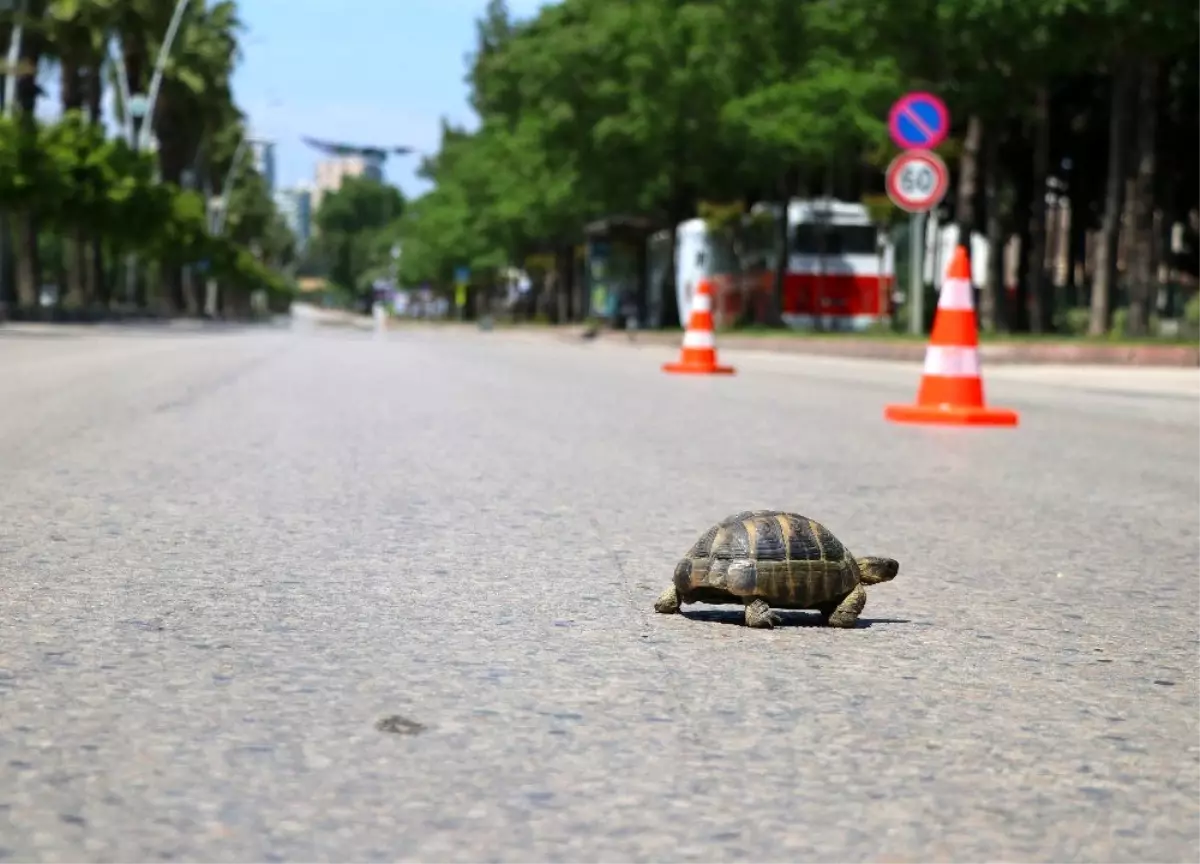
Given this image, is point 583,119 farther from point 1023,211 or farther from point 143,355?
point 143,355

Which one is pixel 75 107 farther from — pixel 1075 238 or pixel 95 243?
pixel 1075 238

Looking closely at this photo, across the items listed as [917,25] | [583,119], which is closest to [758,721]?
[917,25]

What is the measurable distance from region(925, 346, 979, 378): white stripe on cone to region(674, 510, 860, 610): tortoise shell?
908 cm

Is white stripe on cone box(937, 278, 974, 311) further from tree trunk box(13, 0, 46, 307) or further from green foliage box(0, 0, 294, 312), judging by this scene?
tree trunk box(13, 0, 46, 307)

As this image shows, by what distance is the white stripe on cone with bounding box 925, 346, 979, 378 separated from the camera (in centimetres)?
1439

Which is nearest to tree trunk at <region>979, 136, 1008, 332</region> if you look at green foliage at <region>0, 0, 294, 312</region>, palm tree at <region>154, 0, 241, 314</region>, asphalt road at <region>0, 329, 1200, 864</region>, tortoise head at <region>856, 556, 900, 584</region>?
green foliage at <region>0, 0, 294, 312</region>

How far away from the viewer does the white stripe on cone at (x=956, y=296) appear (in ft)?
46.1

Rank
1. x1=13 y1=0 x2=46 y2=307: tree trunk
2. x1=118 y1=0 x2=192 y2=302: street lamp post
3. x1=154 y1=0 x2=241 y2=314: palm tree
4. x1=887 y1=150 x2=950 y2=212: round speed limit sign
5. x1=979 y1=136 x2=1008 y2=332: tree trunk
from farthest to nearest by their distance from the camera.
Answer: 1. x1=154 y1=0 x2=241 y2=314: palm tree
2. x1=118 y1=0 x2=192 y2=302: street lamp post
3. x1=13 y1=0 x2=46 y2=307: tree trunk
4. x1=979 y1=136 x2=1008 y2=332: tree trunk
5. x1=887 y1=150 x2=950 y2=212: round speed limit sign

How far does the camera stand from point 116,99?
2980 inches

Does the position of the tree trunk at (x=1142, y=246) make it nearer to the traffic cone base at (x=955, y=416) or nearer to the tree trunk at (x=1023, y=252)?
the traffic cone base at (x=955, y=416)

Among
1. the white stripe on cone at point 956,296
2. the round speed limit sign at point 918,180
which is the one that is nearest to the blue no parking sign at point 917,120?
the round speed limit sign at point 918,180

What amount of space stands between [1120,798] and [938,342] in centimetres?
1057

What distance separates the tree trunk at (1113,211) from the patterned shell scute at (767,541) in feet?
104

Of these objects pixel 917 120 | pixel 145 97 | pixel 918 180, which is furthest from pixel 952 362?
pixel 145 97
